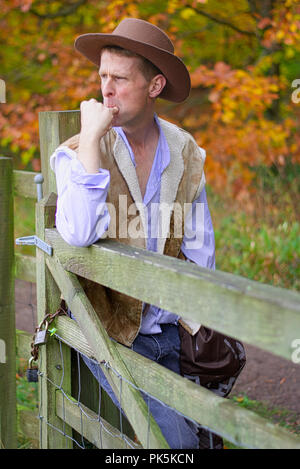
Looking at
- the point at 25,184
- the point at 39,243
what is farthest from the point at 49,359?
the point at 25,184

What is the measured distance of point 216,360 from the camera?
255 cm

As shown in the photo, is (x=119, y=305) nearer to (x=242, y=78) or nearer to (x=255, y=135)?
(x=242, y=78)

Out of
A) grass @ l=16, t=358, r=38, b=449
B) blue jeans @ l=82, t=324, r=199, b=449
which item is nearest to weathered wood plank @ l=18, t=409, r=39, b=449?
grass @ l=16, t=358, r=38, b=449

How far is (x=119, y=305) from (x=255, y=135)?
5576 millimetres

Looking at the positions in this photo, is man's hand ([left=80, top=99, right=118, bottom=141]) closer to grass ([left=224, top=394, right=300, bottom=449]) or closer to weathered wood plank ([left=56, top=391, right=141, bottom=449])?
weathered wood plank ([left=56, top=391, right=141, bottom=449])

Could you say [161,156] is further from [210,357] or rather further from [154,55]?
[210,357]

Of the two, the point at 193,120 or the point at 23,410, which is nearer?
the point at 23,410

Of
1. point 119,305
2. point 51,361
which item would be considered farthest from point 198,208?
point 51,361

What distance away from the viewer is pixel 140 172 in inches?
100

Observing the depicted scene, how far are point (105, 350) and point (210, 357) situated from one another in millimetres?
675

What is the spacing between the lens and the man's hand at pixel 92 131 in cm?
206

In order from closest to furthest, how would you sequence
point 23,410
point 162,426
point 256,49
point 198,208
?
point 162,426
point 198,208
point 23,410
point 256,49

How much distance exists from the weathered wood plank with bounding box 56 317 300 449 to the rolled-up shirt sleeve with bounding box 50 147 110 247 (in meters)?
0.44

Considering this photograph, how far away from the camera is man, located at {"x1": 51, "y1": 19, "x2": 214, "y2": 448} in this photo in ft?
7.12
